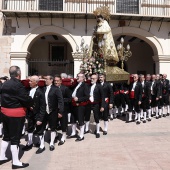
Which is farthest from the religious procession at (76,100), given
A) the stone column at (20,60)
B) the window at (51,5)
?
the stone column at (20,60)

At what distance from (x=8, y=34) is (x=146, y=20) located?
812 centimetres

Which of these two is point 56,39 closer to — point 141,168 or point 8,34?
point 8,34

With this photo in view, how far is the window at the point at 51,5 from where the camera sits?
15301 millimetres

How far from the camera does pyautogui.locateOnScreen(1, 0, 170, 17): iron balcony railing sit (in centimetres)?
1448

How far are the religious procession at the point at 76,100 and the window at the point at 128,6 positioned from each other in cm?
615

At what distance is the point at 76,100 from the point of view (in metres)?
6.48

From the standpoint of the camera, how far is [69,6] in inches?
585

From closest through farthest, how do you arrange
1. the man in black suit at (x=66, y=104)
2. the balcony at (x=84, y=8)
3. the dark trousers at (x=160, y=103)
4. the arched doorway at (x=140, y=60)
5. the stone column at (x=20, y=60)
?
1. the man in black suit at (x=66, y=104)
2. the dark trousers at (x=160, y=103)
3. the balcony at (x=84, y=8)
4. the stone column at (x=20, y=60)
5. the arched doorway at (x=140, y=60)

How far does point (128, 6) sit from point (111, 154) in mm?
12533

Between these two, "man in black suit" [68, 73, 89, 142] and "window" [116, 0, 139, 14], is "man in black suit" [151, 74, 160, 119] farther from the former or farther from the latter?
"window" [116, 0, 139, 14]

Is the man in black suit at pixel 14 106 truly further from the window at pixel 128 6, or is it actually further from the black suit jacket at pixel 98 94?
the window at pixel 128 6

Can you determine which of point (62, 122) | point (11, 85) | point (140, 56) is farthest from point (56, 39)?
point (11, 85)

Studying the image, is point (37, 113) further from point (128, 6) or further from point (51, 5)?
point (128, 6)

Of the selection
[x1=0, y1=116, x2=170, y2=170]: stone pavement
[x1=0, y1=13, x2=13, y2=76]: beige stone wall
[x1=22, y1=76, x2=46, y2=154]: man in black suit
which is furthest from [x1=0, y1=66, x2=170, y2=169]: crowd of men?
[x1=0, y1=13, x2=13, y2=76]: beige stone wall
